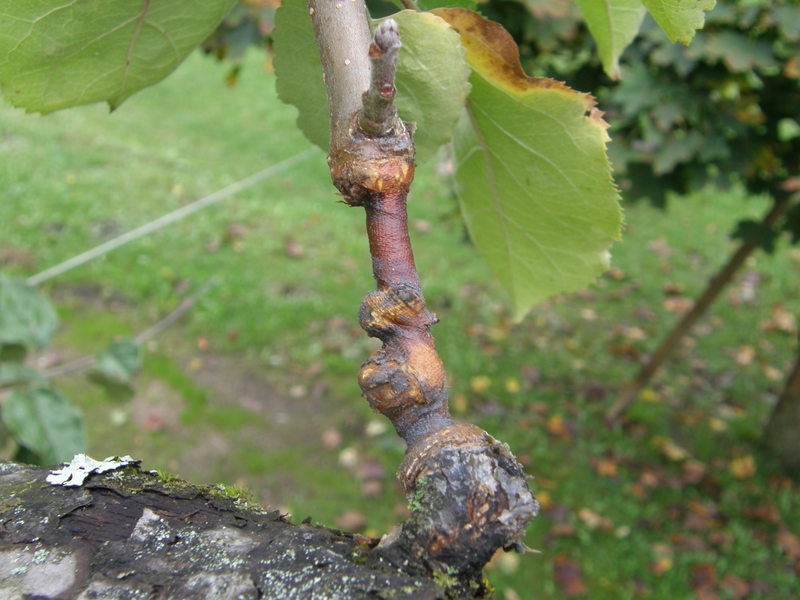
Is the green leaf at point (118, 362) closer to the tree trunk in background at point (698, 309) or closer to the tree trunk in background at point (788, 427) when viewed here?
the tree trunk in background at point (698, 309)

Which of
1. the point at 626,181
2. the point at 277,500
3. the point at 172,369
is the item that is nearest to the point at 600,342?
the point at 626,181

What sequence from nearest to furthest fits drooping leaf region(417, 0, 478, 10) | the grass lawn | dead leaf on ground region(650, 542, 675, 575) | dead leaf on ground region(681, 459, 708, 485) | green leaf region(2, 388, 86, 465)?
drooping leaf region(417, 0, 478, 10), green leaf region(2, 388, 86, 465), dead leaf on ground region(650, 542, 675, 575), the grass lawn, dead leaf on ground region(681, 459, 708, 485)

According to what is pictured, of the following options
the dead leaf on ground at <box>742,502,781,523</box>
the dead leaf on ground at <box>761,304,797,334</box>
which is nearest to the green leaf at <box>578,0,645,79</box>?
the dead leaf on ground at <box>742,502,781,523</box>

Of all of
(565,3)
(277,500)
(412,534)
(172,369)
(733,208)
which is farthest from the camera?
(733,208)

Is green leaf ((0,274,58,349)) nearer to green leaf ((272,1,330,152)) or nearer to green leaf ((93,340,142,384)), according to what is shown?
green leaf ((93,340,142,384))

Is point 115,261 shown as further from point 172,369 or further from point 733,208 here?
point 733,208

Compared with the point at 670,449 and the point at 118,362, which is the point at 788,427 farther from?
the point at 118,362
